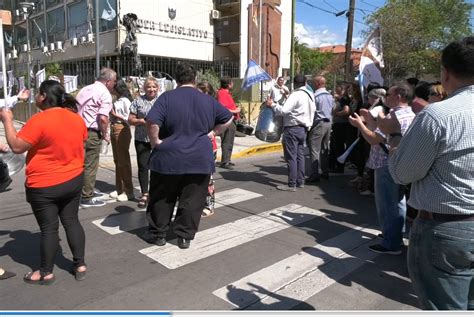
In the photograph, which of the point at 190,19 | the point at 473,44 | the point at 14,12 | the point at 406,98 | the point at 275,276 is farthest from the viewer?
the point at 14,12

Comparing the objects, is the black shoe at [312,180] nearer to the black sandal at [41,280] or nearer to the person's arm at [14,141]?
the black sandal at [41,280]

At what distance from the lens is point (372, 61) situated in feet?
20.3

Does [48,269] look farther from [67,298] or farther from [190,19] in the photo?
[190,19]

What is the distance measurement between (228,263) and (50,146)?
6.22 feet

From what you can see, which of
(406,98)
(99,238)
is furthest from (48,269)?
(406,98)

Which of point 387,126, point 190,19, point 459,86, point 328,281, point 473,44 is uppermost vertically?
point 190,19

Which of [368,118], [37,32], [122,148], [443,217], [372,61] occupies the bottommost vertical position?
[122,148]

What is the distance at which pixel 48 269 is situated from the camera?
356cm

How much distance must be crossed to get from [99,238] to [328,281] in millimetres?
2493

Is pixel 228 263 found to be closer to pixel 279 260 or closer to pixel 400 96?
pixel 279 260

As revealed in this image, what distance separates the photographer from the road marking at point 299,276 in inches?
134

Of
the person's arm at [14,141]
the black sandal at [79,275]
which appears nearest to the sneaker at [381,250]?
the black sandal at [79,275]

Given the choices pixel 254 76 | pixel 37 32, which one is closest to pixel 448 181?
pixel 254 76

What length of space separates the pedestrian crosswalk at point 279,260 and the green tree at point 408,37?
2714 cm
